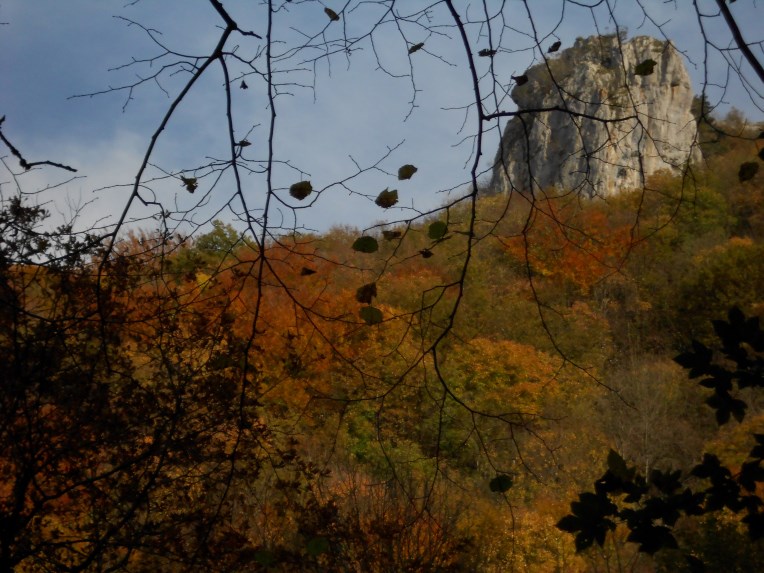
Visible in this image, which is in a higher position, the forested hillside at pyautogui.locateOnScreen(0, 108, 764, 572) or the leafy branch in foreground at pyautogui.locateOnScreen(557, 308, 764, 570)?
the forested hillside at pyautogui.locateOnScreen(0, 108, 764, 572)

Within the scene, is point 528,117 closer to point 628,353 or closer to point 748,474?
point 748,474

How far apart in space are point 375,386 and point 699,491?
5.68 m

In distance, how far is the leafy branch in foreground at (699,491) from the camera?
160 cm

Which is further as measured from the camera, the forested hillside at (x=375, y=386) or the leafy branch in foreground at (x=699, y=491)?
the forested hillside at (x=375, y=386)

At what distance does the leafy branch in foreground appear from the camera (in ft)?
5.26

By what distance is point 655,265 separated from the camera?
88.4 feet

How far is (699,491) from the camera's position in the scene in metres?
1.66

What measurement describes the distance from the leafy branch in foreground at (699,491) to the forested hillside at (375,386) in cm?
8

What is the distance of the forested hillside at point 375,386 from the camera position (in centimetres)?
188

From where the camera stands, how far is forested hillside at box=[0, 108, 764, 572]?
73.9 inches

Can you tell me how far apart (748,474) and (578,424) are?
1738 centimetres

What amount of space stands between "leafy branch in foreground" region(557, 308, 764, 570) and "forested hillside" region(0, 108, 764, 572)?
0.28ft

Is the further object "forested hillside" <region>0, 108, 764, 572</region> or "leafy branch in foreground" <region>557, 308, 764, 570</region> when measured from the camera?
"forested hillside" <region>0, 108, 764, 572</region>

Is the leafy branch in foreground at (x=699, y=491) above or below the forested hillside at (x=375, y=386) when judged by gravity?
below
